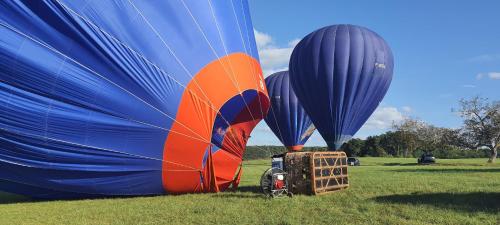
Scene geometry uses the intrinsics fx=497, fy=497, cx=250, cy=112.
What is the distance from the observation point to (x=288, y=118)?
33.2 meters

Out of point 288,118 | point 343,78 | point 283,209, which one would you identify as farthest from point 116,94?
point 288,118

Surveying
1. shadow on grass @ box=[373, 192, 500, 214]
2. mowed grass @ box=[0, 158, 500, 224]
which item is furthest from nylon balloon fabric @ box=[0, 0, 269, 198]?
shadow on grass @ box=[373, 192, 500, 214]

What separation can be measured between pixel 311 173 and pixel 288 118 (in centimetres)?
2111

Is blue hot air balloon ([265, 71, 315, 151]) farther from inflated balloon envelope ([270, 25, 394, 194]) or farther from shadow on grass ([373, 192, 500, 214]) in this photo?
shadow on grass ([373, 192, 500, 214])

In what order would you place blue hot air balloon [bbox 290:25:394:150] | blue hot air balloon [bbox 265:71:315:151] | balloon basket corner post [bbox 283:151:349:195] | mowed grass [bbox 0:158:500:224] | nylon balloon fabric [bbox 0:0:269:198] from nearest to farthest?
mowed grass [bbox 0:158:500:224] → nylon balloon fabric [bbox 0:0:269:198] → balloon basket corner post [bbox 283:151:349:195] → blue hot air balloon [bbox 290:25:394:150] → blue hot air balloon [bbox 265:71:315:151]

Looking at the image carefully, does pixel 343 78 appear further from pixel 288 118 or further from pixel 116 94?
pixel 116 94

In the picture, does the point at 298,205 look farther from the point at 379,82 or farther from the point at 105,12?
the point at 379,82

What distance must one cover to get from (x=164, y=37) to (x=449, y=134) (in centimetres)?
5467

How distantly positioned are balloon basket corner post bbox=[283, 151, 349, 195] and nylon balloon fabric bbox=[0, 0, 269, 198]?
191 centimetres

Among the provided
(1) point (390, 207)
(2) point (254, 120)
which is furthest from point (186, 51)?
(1) point (390, 207)

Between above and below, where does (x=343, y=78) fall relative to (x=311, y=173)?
above

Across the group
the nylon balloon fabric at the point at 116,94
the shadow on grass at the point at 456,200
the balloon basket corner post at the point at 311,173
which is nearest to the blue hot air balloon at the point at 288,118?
the balloon basket corner post at the point at 311,173

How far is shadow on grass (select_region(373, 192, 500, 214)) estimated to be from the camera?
915 centimetres

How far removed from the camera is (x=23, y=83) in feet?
34.5
